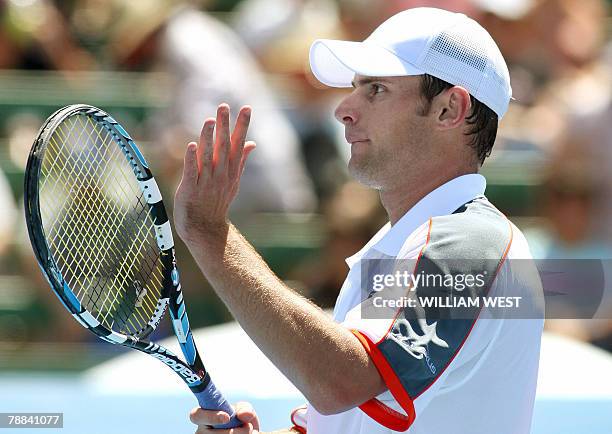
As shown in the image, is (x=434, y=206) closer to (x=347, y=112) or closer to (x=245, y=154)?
(x=347, y=112)

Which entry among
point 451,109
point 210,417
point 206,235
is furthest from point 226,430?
point 451,109

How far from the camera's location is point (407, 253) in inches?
82.0

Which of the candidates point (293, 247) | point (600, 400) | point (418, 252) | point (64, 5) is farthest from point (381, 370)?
point (64, 5)

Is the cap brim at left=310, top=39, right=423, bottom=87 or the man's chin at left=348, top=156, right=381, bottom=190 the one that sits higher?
the cap brim at left=310, top=39, right=423, bottom=87

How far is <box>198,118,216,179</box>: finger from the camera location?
2076 mm

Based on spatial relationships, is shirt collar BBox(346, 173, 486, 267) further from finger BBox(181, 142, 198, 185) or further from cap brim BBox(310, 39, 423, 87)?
finger BBox(181, 142, 198, 185)

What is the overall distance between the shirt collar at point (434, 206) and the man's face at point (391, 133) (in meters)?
0.07

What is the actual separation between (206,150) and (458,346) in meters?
0.59

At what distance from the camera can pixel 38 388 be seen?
4359 mm

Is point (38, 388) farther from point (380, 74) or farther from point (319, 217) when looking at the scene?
point (380, 74)

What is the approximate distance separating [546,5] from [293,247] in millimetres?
1756

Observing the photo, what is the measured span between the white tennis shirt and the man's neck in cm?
4

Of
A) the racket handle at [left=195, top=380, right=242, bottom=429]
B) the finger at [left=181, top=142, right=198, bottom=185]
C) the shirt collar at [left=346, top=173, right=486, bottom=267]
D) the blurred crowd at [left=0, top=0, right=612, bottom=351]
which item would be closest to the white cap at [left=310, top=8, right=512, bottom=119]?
the shirt collar at [left=346, top=173, right=486, bottom=267]

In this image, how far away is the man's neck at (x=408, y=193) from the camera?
2.33m
